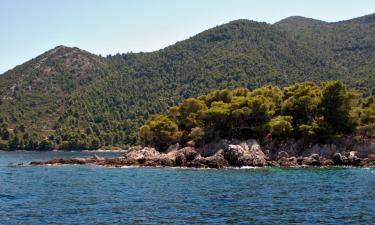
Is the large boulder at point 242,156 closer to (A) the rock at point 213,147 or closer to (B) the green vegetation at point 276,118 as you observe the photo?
(A) the rock at point 213,147

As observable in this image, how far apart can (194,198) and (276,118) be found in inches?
2331

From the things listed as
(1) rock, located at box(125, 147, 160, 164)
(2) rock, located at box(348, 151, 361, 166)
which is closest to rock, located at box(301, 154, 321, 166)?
(2) rock, located at box(348, 151, 361, 166)

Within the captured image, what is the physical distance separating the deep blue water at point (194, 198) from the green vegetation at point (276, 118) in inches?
931

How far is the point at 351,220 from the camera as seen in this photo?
38719 mm

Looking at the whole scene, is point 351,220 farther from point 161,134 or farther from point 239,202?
point 161,134


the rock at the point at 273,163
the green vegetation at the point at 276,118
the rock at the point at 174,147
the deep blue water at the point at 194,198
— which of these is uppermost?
the green vegetation at the point at 276,118

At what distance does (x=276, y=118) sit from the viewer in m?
108

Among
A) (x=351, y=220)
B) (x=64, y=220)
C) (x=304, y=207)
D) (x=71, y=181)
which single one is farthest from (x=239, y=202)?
(x=71, y=181)

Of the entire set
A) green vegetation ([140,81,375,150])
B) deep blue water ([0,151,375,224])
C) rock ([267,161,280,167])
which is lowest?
deep blue water ([0,151,375,224])

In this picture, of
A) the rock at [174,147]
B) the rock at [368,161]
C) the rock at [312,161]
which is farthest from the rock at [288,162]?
the rock at [174,147]

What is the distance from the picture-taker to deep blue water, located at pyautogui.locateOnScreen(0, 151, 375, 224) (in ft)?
133

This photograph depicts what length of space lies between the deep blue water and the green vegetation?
77.6 ft

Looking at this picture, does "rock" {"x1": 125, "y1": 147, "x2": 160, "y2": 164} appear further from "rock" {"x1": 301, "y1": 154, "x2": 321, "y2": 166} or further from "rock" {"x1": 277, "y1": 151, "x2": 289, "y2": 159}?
"rock" {"x1": 301, "y1": 154, "x2": 321, "y2": 166}

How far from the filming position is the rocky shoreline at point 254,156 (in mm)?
96250
